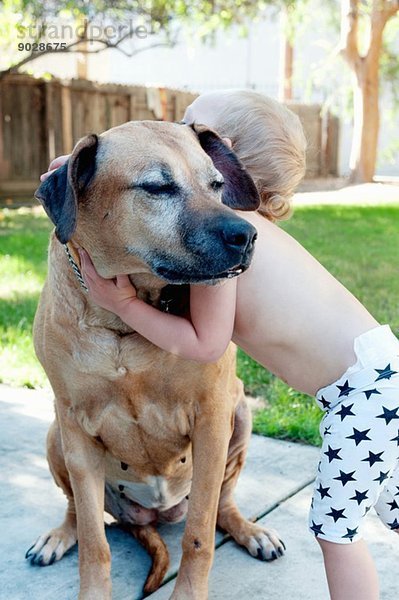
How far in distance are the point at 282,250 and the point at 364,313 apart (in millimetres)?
345

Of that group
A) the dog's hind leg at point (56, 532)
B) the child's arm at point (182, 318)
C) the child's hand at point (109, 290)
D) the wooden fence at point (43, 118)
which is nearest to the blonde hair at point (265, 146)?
the child's arm at point (182, 318)

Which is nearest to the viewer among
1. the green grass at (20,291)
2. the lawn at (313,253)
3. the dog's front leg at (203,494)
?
the dog's front leg at (203,494)

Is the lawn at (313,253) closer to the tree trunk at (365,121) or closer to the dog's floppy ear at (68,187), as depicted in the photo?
the dog's floppy ear at (68,187)

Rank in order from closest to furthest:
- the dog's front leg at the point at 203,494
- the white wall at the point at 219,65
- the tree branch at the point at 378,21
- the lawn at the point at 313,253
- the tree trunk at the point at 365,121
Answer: the dog's front leg at the point at 203,494 < the lawn at the point at 313,253 < the tree branch at the point at 378,21 < the tree trunk at the point at 365,121 < the white wall at the point at 219,65

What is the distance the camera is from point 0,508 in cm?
333

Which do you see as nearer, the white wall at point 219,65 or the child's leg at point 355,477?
the child's leg at point 355,477

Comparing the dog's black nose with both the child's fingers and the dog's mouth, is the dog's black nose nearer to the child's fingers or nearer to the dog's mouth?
the dog's mouth

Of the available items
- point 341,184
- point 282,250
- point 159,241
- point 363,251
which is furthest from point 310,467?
point 341,184

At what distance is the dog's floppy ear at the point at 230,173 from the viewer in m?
2.71

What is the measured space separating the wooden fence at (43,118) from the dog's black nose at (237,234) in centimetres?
1214

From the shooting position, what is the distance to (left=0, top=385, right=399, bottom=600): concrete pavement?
278 centimetres

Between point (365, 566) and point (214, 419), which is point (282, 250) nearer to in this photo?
point (214, 419)

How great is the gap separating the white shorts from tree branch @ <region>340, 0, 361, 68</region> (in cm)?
1681

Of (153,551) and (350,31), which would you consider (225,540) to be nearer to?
(153,551)
